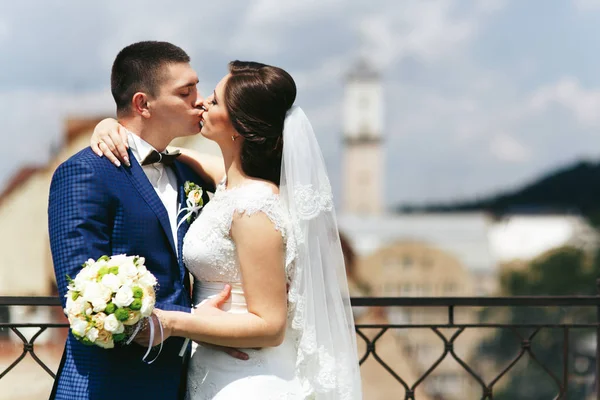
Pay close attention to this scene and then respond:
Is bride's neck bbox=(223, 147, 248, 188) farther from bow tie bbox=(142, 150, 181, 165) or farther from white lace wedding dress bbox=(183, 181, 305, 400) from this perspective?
Result: bow tie bbox=(142, 150, 181, 165)

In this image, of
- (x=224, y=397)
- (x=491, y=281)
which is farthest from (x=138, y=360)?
(x=491, y=281)

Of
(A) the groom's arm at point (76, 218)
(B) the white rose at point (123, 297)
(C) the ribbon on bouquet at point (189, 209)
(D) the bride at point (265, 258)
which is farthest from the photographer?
(C) the ribbon on bouquet at point (189, 209)

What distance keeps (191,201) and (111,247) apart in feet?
1.23

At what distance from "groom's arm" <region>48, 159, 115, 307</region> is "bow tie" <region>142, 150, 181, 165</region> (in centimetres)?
25

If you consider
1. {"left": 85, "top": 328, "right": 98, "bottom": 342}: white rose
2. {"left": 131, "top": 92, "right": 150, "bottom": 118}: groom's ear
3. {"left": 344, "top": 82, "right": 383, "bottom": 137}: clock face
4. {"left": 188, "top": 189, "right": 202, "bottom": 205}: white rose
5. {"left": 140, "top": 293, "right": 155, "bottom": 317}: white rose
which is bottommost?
{"left": 344, "top": 82, "right": 383, "bottom": 137}: clock face

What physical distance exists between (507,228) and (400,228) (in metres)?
11.7

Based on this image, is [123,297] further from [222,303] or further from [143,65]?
[143,65]

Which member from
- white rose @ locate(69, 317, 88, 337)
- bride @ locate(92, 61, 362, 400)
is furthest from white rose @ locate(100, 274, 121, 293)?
bride @ locate(92, 61, 362, 400)

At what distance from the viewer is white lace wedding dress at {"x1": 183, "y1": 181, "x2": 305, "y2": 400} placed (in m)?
2.75

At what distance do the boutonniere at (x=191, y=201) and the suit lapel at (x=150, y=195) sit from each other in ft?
0.37

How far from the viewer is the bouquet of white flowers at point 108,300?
2.40 meters

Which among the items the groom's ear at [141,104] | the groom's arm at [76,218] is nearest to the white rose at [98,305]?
the groom's arm at [76,218]

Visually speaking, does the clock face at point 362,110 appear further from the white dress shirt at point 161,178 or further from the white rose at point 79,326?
the white rose at point 79,326

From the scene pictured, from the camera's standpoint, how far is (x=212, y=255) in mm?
2760
